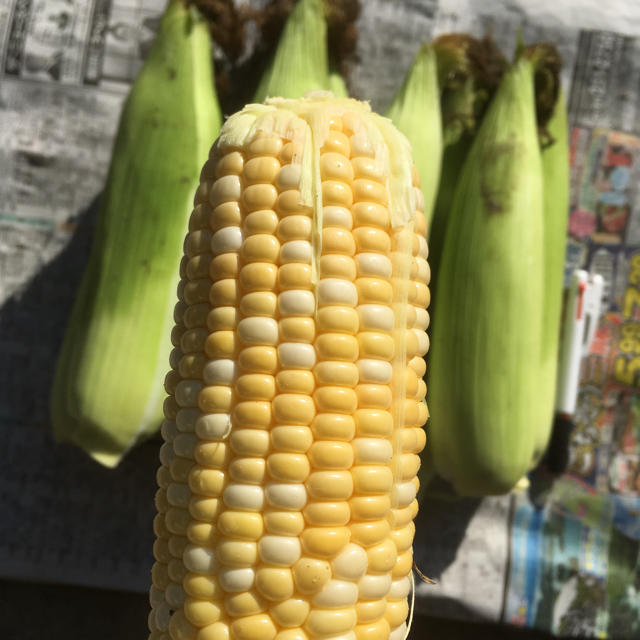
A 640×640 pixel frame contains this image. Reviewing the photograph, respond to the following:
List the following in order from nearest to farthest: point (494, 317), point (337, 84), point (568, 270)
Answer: point (494, 317), point (337, 84), point (568, 270)

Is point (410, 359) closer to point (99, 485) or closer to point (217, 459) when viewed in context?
point (217, 459)

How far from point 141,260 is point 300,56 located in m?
0.33

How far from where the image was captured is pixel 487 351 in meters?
0.70

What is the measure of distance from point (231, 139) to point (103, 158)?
552 mm

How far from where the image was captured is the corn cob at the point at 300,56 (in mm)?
742

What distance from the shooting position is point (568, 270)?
91 cm

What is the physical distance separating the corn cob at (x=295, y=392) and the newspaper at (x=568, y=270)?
0.47 metres

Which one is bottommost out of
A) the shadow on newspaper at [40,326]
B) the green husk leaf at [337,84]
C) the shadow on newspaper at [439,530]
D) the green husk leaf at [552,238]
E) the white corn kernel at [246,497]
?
the shadow on newspaper at [439,530]

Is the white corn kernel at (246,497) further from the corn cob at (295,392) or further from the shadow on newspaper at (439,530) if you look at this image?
the shadow on newspaper at (439,530)

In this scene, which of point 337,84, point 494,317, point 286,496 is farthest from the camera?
point 337,84

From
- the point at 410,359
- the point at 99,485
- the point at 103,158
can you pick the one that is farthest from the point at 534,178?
the point at 99,485

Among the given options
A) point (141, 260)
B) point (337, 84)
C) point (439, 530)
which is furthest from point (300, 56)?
point (439, 530)

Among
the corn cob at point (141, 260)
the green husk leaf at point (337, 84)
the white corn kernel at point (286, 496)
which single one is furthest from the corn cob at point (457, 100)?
the white corn kernel at point (286, 496)

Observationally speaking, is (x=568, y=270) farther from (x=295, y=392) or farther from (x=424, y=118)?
(x=295, y=392)
